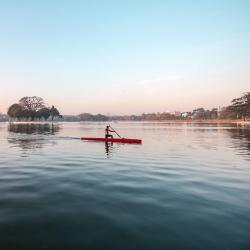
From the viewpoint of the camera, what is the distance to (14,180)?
11.4 metres

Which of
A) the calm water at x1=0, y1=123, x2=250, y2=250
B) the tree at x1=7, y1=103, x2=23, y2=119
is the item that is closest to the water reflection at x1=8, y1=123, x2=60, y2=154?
the calm water at x1=0, y1=123, x2=250, y2=250

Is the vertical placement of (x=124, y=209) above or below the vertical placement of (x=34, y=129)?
below

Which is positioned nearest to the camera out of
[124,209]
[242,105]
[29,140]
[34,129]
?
[124,209]

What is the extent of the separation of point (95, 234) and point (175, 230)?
2.31 m

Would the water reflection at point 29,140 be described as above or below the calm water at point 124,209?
above

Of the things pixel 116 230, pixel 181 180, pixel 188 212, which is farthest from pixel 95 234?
pixel 181 180

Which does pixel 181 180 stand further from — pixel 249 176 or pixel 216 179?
pixel 249 176

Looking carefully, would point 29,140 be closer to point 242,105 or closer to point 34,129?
point 34,129

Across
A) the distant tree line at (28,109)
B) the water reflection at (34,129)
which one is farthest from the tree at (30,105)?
the water reflection at (34,129)

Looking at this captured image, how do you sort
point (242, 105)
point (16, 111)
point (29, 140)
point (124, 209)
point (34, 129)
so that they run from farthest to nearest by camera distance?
1. point (16, 111)
2. point (242, 105)
3. point (34, 129)
4. point (29, 140)
5. point (124, 209)

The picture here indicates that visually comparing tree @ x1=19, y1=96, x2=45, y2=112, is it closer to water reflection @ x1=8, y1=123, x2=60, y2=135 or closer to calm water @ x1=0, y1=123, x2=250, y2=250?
water reflection @ x1=8, y1=123, x2=60, y2=135

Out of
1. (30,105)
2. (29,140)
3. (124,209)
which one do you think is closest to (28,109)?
(30,105)

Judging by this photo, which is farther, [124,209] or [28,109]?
[28,109]

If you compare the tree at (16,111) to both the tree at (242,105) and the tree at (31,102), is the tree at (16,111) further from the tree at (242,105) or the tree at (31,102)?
the tree at (242,105)
